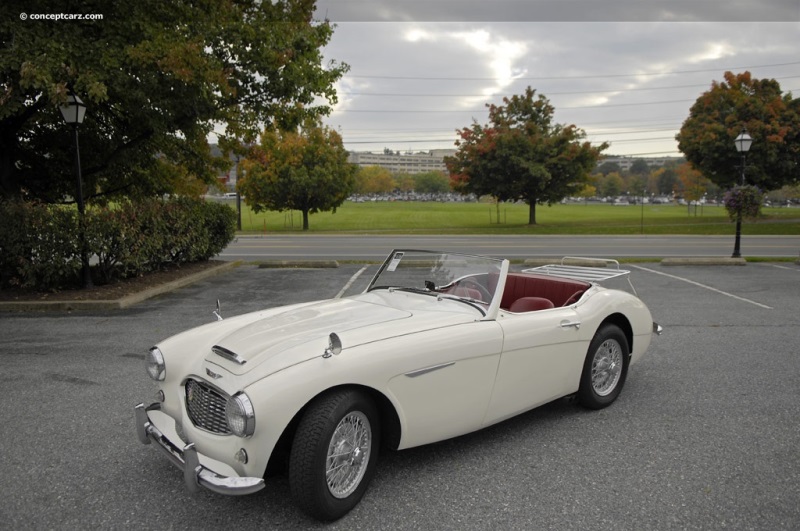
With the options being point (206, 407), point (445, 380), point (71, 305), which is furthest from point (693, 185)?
point (206, 407)

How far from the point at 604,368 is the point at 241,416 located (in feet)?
10.1

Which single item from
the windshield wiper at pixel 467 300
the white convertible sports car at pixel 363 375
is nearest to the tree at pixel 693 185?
the white convertible sports car at pixel 363 375

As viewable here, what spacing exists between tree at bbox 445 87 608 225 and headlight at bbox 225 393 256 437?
28.6m

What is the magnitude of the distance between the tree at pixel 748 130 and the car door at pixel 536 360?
28.9 metres

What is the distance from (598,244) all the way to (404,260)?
63.3 ft

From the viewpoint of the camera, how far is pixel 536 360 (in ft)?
12.5

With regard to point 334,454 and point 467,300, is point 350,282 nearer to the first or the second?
point 467,300

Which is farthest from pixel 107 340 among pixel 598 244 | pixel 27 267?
pixel 598 244

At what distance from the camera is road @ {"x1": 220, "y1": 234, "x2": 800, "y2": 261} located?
18250 millimetres

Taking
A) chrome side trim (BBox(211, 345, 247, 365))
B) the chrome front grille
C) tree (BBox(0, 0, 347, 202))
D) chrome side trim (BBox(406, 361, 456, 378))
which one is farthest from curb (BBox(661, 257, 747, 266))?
the chrome front grille

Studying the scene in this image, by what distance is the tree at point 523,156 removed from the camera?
30.9 m

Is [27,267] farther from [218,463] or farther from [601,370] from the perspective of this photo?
[601,370]

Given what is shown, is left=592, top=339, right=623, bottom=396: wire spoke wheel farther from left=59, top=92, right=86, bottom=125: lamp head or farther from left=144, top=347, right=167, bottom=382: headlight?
left=59, top=92, right=86, bottom=125: lamp head

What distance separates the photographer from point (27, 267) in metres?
8.80
